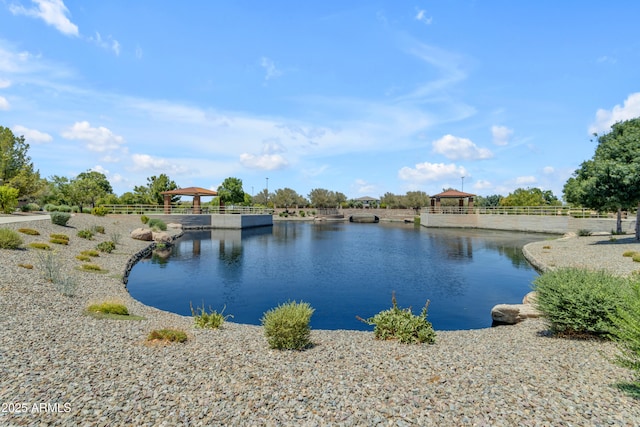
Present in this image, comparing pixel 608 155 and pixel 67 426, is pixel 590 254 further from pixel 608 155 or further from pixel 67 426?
pixel 67 426

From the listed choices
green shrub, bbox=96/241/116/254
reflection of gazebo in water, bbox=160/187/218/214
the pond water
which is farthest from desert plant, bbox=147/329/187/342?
reflection of gazebo in water, bbox=160/187/218/214

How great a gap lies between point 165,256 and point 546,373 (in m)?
27.2

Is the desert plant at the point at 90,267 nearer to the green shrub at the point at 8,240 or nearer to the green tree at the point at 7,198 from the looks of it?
the green shrub at the point at 8,240

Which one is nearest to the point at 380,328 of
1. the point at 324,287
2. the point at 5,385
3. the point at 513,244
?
the point at 5,385

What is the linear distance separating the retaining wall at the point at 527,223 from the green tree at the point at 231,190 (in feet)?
138

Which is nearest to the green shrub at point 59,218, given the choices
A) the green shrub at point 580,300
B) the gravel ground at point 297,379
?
the gravel ground at point 297,379

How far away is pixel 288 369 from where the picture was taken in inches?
261

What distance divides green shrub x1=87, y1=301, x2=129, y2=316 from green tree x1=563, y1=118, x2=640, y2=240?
30.5m

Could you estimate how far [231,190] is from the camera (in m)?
82.3

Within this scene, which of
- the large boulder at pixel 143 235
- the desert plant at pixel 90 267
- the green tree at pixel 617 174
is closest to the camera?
the desert plant at pixel 90 267

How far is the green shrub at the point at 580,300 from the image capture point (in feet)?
27.0

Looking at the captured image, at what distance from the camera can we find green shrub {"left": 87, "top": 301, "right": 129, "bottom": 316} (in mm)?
11039

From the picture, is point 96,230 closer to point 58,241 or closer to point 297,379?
point 58,241

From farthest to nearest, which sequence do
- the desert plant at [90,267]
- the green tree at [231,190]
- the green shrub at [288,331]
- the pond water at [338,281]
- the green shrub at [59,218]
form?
the green tree at [231,190], the green shrub at [59,218], the desert plant at [90,267], the pond water at [338,281], the green shrub at [288,331]
